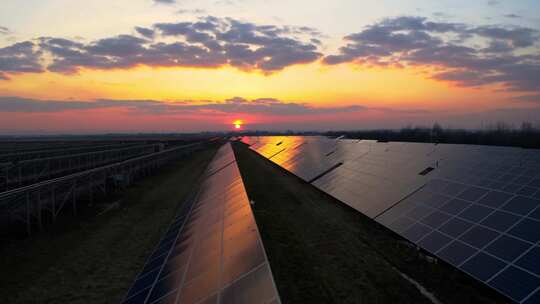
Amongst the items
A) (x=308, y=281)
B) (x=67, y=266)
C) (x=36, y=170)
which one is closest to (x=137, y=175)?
(x=36, y=170)

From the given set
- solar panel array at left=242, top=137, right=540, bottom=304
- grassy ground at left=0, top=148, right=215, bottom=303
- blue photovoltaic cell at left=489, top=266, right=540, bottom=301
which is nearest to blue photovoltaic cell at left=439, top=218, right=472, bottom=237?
solar panel array at left=242, top=137, right=540, bottom=304

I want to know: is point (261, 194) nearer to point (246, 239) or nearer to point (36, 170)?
point (246, 239)

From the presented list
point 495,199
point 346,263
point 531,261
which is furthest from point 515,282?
point 495,199

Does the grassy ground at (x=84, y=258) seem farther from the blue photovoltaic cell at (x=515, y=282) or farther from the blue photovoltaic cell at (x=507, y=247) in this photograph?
the blue photovoltaic cell at (x=507, y=247)

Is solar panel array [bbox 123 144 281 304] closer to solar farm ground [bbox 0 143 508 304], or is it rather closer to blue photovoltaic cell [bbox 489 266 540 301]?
solar farm ground [bbox 0 143 508 304]

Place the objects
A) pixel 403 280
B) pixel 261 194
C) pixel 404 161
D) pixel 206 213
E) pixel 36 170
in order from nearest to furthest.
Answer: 1. pixel 403 280
2. pixel 206 213
3. pixel 404 161
4. pixel 261 194
5. pixel 36 170
